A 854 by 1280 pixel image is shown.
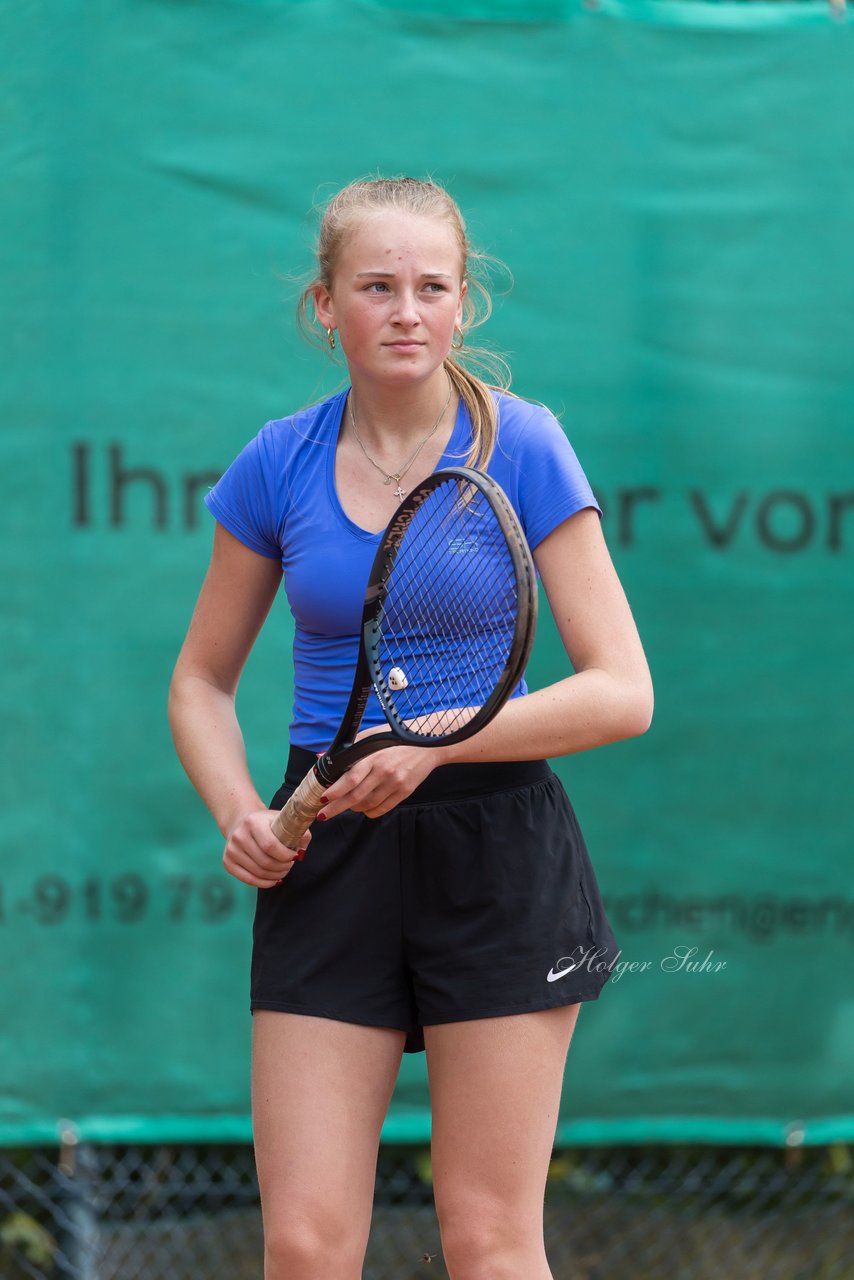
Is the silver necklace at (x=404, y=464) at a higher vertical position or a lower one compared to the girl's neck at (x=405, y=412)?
lower

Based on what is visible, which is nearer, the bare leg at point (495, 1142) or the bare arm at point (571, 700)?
the bare arm at point (571, 700)

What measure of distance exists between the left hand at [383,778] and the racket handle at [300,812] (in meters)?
0.04

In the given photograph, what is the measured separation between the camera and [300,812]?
1.89 metres

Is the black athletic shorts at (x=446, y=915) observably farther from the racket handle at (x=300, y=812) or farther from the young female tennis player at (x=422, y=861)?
the racket handle at (x=300, y=812)

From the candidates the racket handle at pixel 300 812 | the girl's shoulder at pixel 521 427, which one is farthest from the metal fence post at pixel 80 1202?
the girl's shoulder at pixel 521 427

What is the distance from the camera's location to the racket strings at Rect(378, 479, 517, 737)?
1.96 metres

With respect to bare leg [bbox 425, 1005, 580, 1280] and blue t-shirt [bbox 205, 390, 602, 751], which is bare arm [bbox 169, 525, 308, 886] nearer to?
blue t-shirt [bbox 205, 390, 602, 751]

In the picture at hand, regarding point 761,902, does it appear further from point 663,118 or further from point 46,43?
point 46,43

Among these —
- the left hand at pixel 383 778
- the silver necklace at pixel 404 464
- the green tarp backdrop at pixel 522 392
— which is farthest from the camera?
the green tarp backdrop at pixel 522 392

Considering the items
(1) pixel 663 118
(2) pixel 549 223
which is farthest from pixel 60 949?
(1) pixel 663 118

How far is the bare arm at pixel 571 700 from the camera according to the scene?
5.91ft

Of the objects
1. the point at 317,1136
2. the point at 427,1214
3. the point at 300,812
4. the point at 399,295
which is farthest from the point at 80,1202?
the point at 399,295

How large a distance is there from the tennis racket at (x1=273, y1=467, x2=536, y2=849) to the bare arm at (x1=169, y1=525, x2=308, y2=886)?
0.22m

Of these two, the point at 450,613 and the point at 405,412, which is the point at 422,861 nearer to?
the point at 450,613
